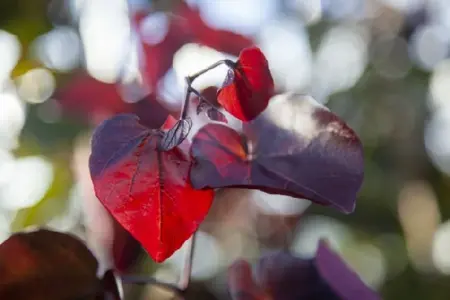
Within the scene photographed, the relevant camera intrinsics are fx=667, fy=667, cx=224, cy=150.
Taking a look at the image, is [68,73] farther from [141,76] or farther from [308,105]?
[308,105]

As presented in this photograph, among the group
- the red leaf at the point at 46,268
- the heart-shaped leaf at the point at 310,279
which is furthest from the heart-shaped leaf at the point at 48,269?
the heart-shaped leaf at the point at 310,279

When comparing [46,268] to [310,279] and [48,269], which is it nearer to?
[48,269]

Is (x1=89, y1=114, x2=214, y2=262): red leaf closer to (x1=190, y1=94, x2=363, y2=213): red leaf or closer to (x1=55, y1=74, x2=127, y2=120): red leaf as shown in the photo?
(x1=190, y1=94, x2=363, y2=213): red leaf

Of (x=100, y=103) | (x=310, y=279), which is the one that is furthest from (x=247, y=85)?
(x=100, y=103)

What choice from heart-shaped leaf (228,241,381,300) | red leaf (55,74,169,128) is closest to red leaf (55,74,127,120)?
red leaf (55,74,169,128)

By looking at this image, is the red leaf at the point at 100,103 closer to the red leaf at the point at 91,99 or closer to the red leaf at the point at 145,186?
the red leaf at the point at 91,99

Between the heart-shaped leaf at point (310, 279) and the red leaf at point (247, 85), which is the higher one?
the red leaf at point (247, 85)
